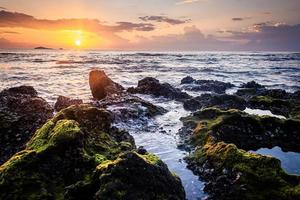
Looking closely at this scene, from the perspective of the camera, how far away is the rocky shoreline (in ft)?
19.0

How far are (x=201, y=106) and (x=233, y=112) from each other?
6.23 metres

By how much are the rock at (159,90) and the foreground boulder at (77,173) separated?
13.9 m

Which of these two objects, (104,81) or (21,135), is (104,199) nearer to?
(21,135)

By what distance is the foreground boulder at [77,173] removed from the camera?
5.65 meters

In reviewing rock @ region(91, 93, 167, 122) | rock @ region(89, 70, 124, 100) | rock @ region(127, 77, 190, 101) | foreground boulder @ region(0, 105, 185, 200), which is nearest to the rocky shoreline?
foreground boulder @ region(0, 105, 185, 200)

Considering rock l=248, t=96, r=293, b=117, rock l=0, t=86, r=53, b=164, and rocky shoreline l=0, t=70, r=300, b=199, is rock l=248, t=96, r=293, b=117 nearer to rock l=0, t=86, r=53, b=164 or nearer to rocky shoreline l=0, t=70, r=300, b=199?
rocky shoreline l=0, t=70, r=300, b=199

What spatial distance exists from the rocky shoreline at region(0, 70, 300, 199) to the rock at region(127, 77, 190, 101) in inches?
341

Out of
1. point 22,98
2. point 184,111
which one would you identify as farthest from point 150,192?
point 184,111

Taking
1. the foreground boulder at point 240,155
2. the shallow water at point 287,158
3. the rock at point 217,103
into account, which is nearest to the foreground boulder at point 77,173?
the foreground boulder at point 240,155

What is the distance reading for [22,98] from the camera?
13.3m

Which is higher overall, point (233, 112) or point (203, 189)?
point (233, 112)

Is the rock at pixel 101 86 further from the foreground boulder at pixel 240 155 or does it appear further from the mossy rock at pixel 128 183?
the mossy rock at pixel 128 183

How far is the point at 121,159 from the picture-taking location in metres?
5.95

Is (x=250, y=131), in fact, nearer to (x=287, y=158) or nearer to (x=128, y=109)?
(x=287, y=158)
